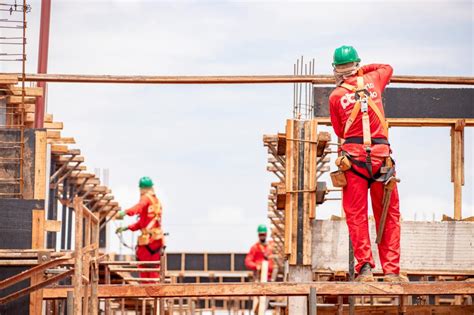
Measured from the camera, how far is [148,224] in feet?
88.8

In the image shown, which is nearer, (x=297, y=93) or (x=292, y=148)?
(x=292, y=148)

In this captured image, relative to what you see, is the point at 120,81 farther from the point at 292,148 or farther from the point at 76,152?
the point at 76,152

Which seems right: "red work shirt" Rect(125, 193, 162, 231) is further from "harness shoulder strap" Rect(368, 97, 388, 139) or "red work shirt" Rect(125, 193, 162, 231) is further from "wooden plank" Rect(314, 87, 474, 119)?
"harness shoulder strap" Rect(368, 97, 388, 139)

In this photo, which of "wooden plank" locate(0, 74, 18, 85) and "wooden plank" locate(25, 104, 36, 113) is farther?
"wooden plank" locate(25, 104, 36, 113)

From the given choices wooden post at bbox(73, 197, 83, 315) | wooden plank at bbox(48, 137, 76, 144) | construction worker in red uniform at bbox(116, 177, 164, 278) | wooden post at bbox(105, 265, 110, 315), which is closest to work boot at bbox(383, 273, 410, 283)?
wooden post at bbox(73, 197, 83, 315)

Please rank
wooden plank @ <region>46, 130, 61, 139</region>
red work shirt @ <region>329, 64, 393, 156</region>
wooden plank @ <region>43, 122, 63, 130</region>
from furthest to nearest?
wooden plank @ <region>43, 122, 63, 130</region> → wooden plank @ <region>46, 130, 61, 139</region> → red work shirt @ <region>329, 64, 393, 156</region>

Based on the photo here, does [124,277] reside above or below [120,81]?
below

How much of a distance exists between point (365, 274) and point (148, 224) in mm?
11789

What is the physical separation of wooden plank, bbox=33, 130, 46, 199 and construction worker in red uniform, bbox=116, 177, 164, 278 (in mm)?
6591

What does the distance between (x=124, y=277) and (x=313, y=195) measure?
32.4 feet

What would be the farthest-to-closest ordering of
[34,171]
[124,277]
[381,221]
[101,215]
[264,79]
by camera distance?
[101,215] → [124,277] → [34,171] → [264,79] → [381,221]

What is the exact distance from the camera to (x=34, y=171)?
20234 millimetres

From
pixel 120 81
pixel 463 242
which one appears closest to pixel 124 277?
pixel 120 81

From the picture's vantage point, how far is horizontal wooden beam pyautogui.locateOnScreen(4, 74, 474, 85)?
18.4m
